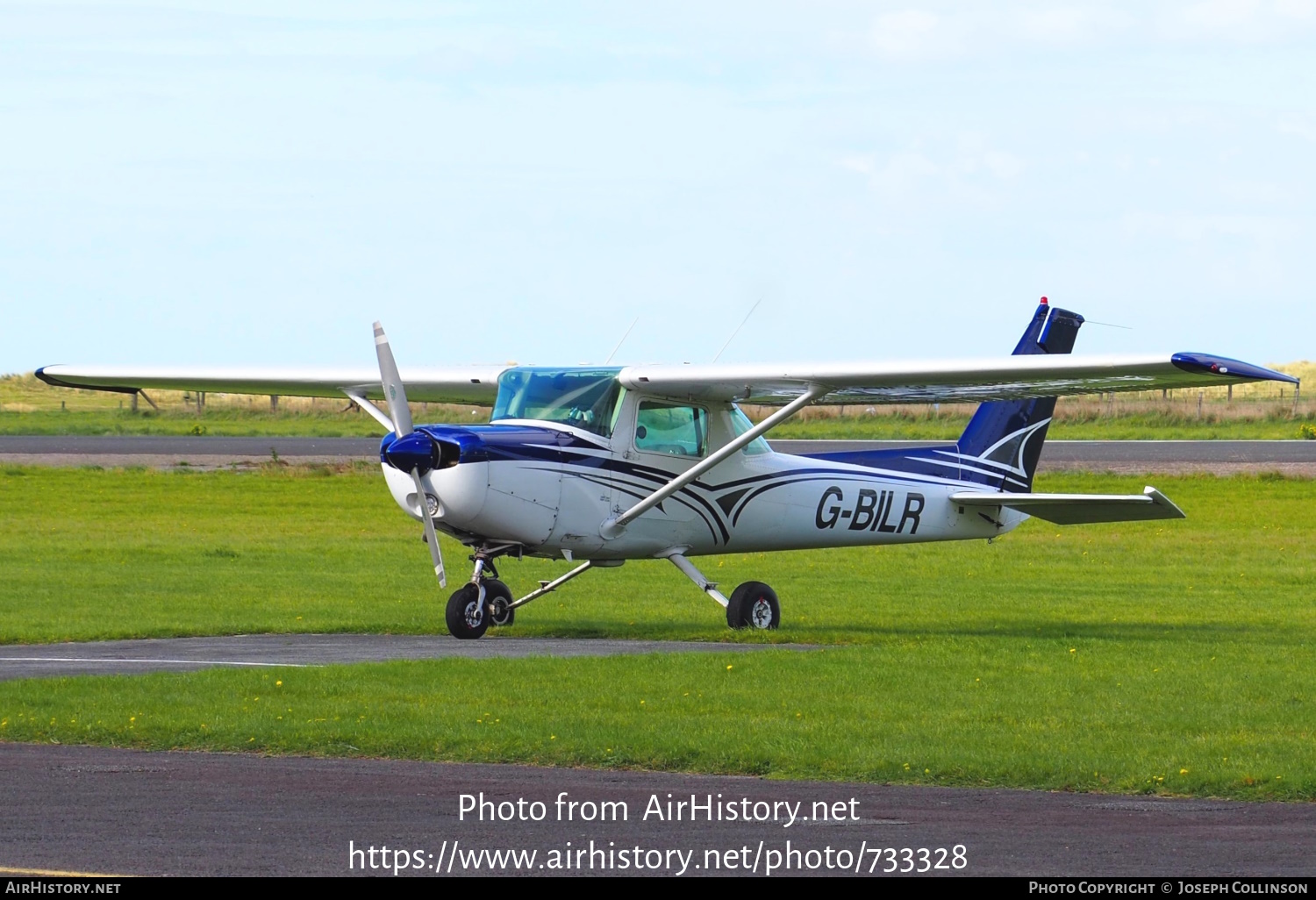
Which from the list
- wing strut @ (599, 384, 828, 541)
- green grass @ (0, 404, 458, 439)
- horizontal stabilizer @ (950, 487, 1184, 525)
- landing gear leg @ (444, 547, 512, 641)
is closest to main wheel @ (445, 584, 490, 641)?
landing gear leg @ (444, 547, 512, 641)

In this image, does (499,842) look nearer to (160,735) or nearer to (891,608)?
(160,735)

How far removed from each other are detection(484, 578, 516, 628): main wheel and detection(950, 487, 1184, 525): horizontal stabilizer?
210 inches

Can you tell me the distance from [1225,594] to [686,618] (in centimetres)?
701

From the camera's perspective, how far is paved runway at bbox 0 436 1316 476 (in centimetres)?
→ 4716

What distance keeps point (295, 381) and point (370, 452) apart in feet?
112

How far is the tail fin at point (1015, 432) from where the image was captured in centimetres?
2042

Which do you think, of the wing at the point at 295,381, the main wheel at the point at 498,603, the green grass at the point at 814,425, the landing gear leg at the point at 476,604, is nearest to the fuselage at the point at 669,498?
the landing gear leg at the point at 476,604

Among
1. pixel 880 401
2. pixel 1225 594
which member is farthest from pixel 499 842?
pixel 1225 594

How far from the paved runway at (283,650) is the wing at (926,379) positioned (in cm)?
252

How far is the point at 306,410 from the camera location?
3686 inches

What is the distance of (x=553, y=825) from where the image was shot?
27.4 feet

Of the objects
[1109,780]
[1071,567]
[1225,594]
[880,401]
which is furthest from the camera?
[1071,567]
